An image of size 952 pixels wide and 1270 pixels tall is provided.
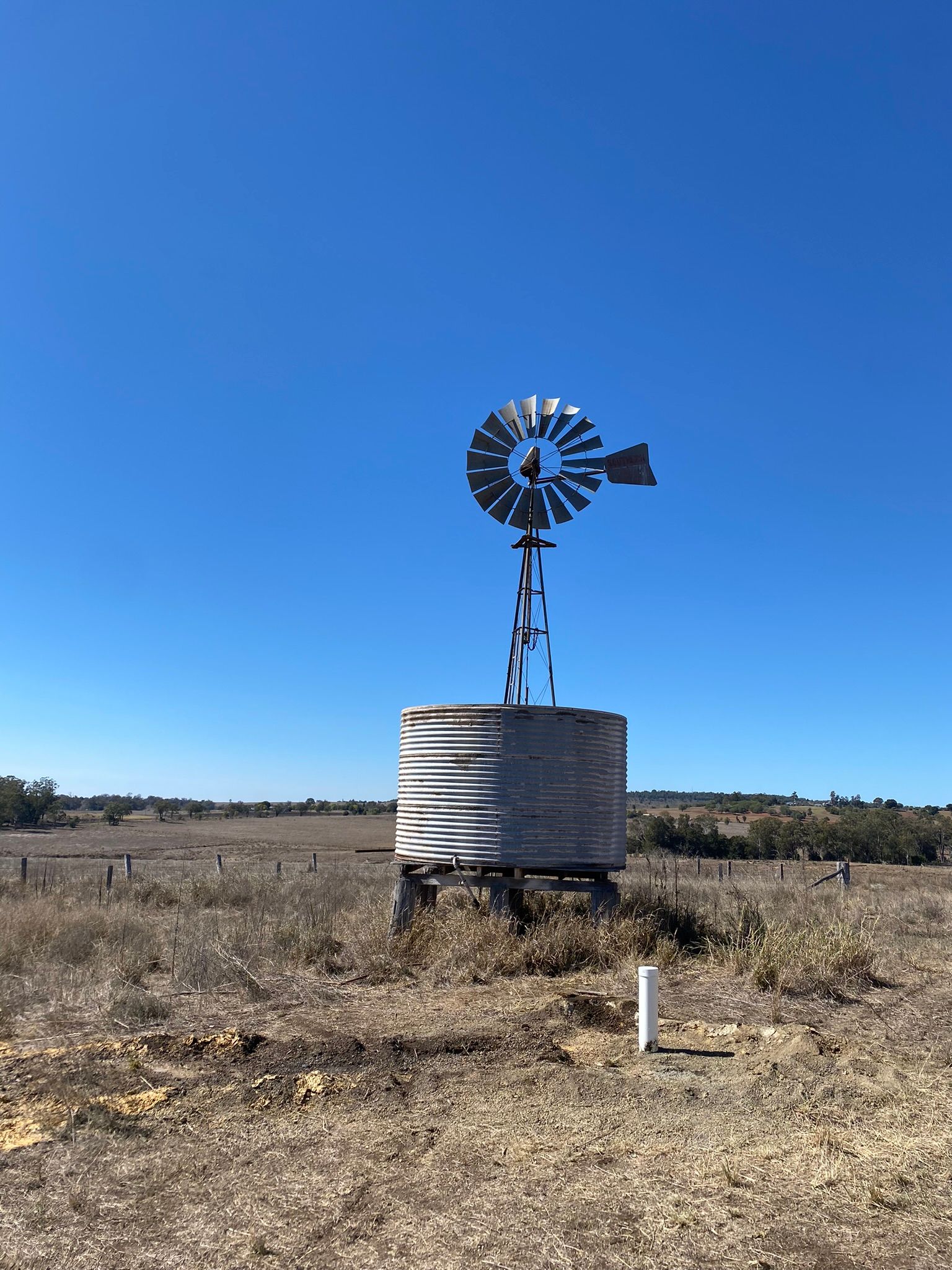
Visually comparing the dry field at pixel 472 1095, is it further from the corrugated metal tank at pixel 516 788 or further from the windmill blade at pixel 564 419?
the windmill blade at pixel 564 419

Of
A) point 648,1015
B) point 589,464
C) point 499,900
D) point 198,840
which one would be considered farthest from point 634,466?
point 198,840

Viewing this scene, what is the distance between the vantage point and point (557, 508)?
47.2ft

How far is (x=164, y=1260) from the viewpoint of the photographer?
4.29 m

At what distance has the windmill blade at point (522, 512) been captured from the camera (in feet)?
47.2

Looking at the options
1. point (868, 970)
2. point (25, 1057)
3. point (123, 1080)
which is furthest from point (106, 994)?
point (868, 970)

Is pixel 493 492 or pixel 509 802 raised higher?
pixel 493 492

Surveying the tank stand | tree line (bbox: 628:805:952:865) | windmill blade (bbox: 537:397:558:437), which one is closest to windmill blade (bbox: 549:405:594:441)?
windmill blade (bbox: 537:397:558:437)

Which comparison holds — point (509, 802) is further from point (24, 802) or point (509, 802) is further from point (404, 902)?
point (24, 802)

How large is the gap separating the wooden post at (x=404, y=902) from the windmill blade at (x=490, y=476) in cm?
607

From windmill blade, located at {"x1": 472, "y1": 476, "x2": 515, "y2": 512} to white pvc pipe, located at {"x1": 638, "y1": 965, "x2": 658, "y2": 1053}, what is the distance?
8.72m

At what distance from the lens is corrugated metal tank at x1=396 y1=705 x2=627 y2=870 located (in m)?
11.5

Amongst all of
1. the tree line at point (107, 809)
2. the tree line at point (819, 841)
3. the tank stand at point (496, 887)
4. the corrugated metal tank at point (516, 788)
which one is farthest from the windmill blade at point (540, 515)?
the tree line at point (107, 809)

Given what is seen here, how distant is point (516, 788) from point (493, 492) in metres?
5.14

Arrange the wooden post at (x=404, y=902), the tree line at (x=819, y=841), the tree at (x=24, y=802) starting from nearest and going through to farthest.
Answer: the wooden post at (x=404, y=902), the tree line at (x=819, y=841), the tree at (x=24, y=802)
